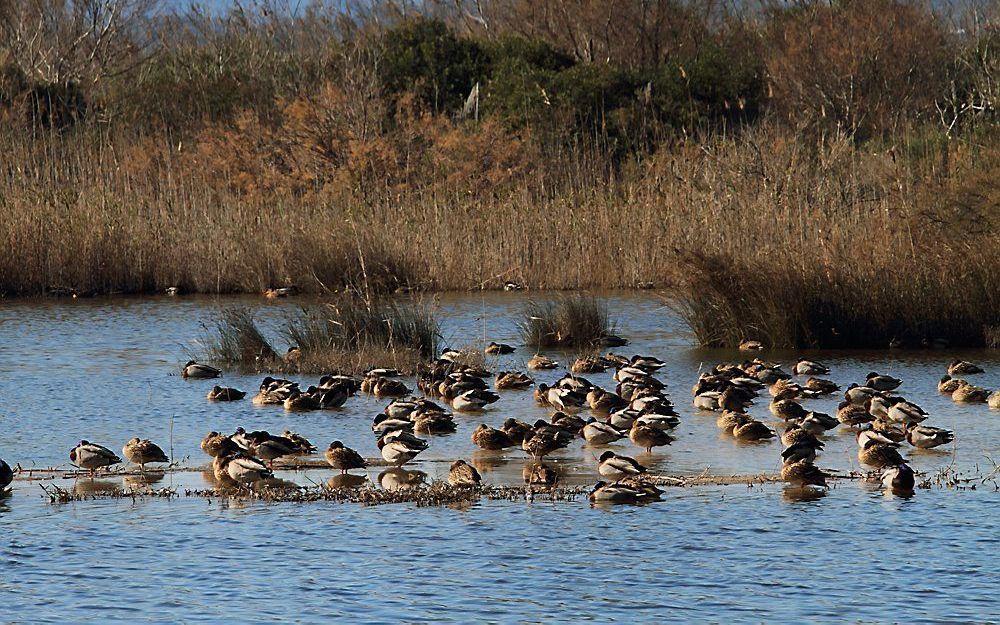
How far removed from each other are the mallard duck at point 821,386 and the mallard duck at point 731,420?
71.9 inches

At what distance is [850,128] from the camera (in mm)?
32844

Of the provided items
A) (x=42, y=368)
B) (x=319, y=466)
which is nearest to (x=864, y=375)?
(x=319, y=466)

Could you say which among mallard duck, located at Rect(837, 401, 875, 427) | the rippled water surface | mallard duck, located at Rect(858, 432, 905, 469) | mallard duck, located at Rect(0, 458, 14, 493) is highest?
mallard duck, located at Rect(837, 401, 875, 427)

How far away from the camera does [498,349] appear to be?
16.5 metres

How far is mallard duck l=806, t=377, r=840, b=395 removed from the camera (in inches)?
509

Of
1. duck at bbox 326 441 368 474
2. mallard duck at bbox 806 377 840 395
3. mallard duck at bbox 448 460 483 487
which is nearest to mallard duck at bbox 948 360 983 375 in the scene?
mallard duck at bbox 806 377 840 395

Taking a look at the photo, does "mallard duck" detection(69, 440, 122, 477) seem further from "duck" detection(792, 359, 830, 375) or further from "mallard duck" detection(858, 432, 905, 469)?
"duck" detection(792, 359, 830, 375)

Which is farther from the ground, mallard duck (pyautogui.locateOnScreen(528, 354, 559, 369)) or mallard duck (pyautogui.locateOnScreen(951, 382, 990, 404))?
mallard duck (pyautogui.locateOnScreen(528, 354, 559, 369))

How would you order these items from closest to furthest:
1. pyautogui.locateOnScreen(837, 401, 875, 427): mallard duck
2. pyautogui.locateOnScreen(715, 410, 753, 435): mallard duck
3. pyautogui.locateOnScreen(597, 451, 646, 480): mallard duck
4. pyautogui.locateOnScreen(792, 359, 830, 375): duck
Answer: pyautogui.locateOnScreen(597, 451, 646, 480): mallard duck → pyautogui.locateOnScreen(715, 410, 753, 435): mallard duck → pyautogui.locateOnScreen(837, 401, 875, 427): mallard duck → pyautogui.locateOnScreen(792, 359, 830, 375): duck

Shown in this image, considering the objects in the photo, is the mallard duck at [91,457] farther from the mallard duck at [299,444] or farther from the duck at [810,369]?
the duck at [810,369]

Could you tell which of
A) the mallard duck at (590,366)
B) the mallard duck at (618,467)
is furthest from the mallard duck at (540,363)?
the mallard duck at (618,467)

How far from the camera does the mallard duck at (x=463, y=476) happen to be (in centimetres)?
919

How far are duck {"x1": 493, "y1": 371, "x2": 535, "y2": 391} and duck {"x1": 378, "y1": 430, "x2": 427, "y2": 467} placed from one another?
13.7ft

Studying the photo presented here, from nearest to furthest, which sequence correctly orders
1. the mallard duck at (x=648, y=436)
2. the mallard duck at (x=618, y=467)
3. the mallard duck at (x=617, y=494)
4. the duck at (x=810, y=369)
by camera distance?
the mallard duck at (x=617, y=494) → the mallard duck at (x=618, y=467) → the mallard duck at (x=648, y=436) → the duck at (x=810, y=369)
